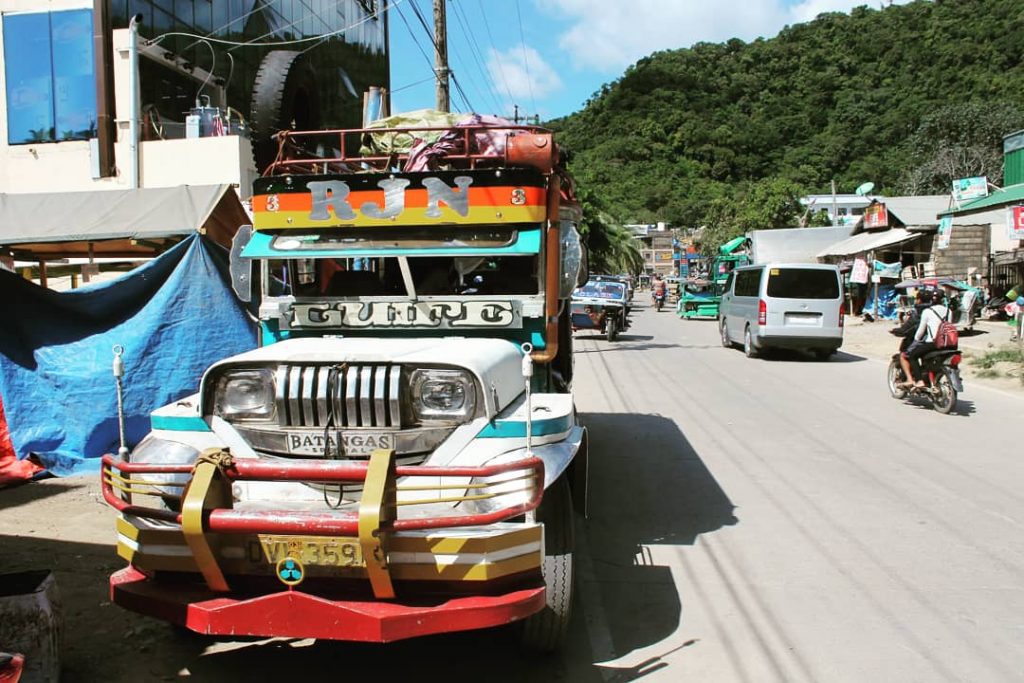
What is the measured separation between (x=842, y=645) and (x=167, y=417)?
360 centimetres

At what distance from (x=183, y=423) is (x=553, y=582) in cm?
200

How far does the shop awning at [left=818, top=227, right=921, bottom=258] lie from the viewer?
2870cm

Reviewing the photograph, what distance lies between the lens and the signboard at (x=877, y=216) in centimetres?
3303

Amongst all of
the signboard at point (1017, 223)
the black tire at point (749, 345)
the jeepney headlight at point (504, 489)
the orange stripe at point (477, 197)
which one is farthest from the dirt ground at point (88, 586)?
the signboard at point (1017, 223)

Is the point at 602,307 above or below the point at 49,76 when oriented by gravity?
below

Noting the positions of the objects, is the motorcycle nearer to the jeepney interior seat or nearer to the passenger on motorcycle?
the passenger on motorcycle

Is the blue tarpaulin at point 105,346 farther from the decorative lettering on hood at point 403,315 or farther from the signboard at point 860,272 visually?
the signboard at point 860,272

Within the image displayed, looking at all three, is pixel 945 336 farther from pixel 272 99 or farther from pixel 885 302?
pixel 885 302

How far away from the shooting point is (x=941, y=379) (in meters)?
11.1

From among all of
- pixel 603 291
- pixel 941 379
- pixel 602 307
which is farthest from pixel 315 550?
pixel 603 291

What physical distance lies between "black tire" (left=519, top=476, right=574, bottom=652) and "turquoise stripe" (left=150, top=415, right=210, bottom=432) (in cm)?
174

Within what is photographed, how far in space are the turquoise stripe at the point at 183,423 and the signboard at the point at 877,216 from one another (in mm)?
33666

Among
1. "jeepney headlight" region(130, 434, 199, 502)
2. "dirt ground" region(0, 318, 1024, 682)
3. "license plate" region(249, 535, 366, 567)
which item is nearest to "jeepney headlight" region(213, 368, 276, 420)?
"jeepney headlight" region(130, 434, 199, 502)

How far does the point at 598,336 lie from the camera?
24.6m
